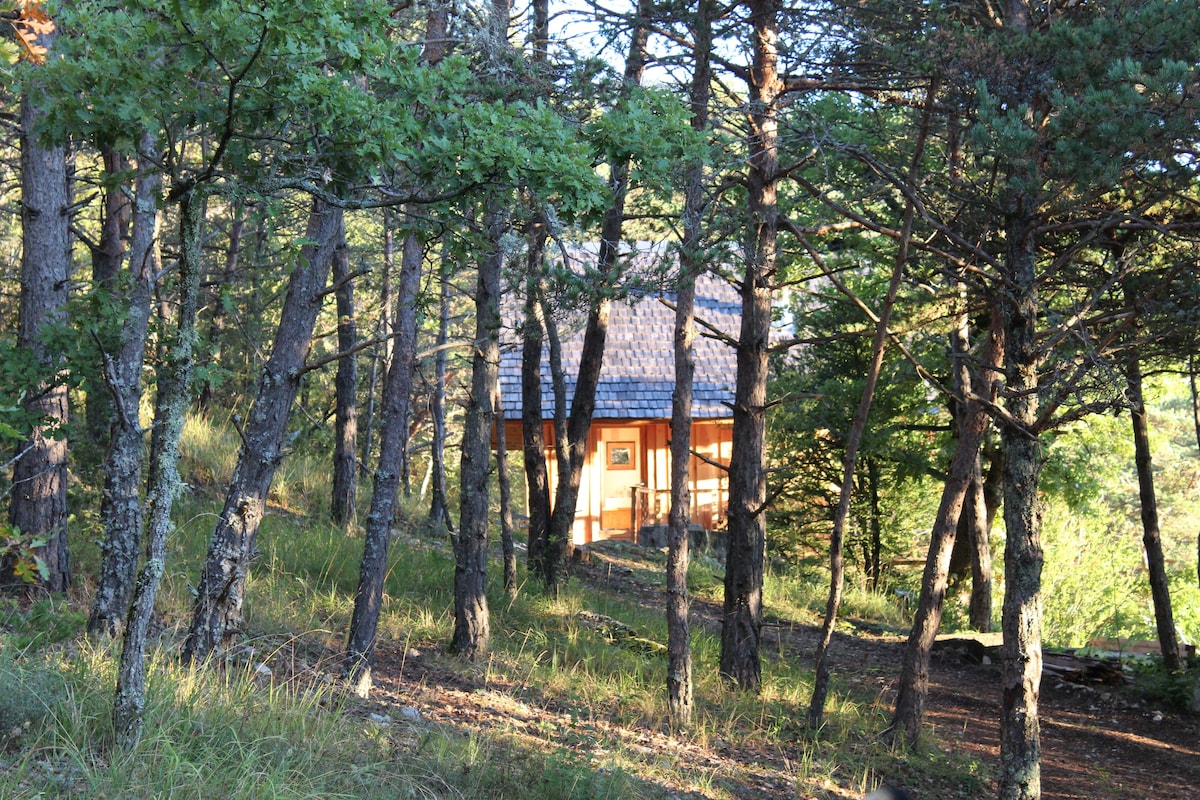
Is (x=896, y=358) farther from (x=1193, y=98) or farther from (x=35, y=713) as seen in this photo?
(x=35, y=713)

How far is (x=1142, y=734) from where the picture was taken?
1176 centimetres

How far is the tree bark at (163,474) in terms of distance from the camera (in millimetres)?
4535

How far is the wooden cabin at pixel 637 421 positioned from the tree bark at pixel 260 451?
1425 centimetres

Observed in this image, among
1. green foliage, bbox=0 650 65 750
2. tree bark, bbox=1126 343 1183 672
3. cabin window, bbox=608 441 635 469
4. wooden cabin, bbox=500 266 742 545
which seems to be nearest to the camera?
green foliage, bbox=0 650 65 750

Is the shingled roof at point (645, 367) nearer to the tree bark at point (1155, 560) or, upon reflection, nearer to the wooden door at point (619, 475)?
the wooden door at point (619, 475)

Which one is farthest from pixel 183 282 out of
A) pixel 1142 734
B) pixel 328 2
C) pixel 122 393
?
pixel 1142 734

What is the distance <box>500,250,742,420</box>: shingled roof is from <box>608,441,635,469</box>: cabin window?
62.2 inches

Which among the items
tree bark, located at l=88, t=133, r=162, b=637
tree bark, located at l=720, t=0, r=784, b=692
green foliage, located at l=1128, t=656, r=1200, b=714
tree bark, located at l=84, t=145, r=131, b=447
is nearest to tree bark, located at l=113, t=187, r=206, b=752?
tree bark, located at l=88, t=133, r=162, b=637

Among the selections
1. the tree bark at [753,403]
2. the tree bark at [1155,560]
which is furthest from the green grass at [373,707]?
the tree bark at [1155,560]

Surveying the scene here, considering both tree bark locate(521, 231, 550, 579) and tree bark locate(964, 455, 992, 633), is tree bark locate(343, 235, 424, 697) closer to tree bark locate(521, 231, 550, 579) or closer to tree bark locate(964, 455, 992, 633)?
tree bark locate(521, 231, 550, 579)

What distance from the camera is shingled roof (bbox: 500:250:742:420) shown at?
22.9 m

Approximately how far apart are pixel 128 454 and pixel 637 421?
18.7m

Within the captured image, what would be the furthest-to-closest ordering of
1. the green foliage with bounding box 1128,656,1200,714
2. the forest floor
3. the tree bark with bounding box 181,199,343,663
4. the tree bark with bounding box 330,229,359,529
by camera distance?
the tree bark with bounding box 330,229,359,529
the green foliage with bounding box 1128,656,1200,714
the forest floor
the tree bark with bounding box 181,199,343,663

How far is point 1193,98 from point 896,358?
9.52 metres
